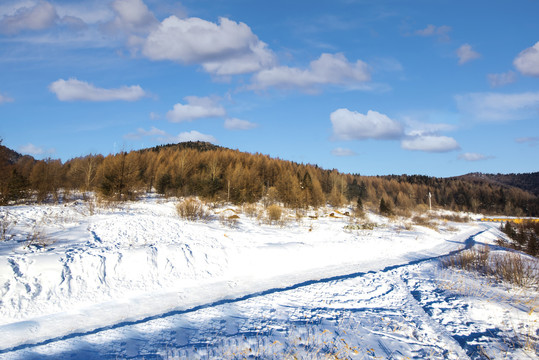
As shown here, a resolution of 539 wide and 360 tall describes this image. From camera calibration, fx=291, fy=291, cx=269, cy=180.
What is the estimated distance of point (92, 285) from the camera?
25.7 feet

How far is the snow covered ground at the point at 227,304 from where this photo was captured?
17.1 feet

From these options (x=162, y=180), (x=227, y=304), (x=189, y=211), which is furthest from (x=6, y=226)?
(x=162, y=180)

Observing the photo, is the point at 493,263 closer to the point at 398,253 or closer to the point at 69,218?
the point at 398,253

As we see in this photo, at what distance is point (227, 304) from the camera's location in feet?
23.9

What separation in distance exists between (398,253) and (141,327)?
1357cm

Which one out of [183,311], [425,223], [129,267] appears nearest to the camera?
[183,311]

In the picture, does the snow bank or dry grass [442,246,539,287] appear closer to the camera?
the snow bank

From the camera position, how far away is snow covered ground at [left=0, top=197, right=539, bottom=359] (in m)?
5.22

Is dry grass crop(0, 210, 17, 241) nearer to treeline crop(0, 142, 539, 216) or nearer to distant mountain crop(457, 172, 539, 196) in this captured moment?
treeline crop(0, 142, 539, 216)

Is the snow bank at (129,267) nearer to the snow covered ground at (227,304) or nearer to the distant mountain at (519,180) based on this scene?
the snow covered ground at (227,304)

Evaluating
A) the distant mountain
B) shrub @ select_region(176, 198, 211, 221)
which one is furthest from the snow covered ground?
the distant mountain

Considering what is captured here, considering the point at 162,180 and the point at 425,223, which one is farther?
the point at 162,180

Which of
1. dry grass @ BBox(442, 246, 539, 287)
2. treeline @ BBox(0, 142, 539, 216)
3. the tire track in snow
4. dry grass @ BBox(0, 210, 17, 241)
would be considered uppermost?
treeline @ BBox(0, 142, 539, 216)

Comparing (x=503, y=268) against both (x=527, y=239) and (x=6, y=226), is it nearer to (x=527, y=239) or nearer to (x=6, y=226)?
(x=6, y=226)
